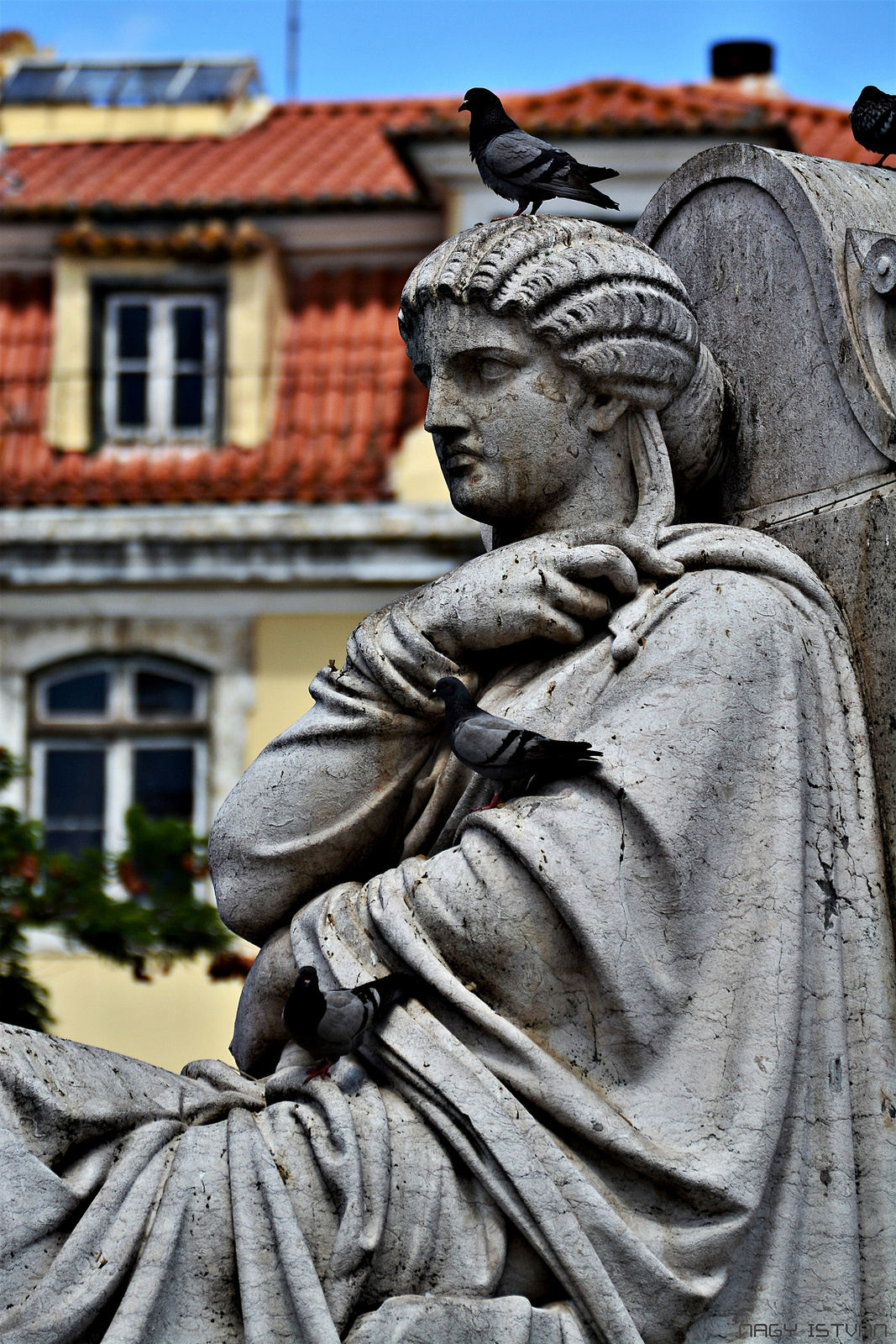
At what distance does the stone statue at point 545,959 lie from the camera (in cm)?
396

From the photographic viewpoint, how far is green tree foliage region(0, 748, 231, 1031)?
11.0m

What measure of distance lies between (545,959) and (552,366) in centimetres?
128

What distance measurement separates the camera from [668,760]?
430 cm

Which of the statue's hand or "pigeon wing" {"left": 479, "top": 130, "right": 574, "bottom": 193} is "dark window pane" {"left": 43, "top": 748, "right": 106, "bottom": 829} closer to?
"pigeon wing" {"left": 479, "top": 130, "right": 574, "bottom": 193}

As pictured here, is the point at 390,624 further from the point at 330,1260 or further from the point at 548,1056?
the point at 330,1260

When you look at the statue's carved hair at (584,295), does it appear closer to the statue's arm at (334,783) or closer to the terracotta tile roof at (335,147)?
the statue's arm at (334,783)

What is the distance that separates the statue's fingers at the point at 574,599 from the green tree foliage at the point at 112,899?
6.41 metres

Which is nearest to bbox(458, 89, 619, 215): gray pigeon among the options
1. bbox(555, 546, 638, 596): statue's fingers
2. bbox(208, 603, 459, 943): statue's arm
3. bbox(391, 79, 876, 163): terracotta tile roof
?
bbox(555, 546, 638, 596): statue's fingers

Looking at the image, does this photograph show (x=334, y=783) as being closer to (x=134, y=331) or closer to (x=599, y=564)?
(x=599, y=564)

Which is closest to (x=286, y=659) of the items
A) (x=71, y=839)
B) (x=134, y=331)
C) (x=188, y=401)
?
(x=71, y=839)

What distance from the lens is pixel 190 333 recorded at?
806 inches

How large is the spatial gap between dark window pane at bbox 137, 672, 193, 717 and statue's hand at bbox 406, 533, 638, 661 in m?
15.1

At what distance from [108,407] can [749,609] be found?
16450 mm

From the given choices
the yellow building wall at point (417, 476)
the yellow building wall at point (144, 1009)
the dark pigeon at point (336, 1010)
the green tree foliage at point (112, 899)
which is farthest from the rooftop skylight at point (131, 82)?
the dark pigeon at point (336, 1010)
